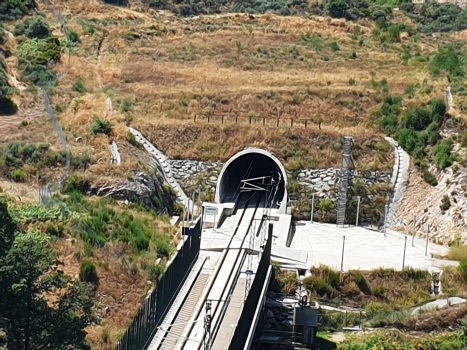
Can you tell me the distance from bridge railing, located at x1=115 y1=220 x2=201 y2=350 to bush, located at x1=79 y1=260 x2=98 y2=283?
2.47m

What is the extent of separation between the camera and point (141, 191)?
1244 inches

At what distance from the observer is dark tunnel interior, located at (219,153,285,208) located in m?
35.6

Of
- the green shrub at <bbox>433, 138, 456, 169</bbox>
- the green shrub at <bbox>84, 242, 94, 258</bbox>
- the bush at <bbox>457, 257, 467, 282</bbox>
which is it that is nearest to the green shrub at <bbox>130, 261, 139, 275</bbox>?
the green shrub at <bbox>84, 242, 94, 258</bbox>

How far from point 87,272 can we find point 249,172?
605 inches

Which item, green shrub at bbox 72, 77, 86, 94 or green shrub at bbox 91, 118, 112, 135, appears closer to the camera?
green shrub at bbox 91, 118, 112, 135

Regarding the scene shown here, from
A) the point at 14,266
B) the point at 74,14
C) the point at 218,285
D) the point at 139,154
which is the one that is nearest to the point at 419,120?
the point at 139,154

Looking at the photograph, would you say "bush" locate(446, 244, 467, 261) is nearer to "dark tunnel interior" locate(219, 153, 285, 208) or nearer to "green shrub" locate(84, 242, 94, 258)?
"dark tunnel interior" locate(219, 153, 285, 208)

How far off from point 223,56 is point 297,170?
1555 cm

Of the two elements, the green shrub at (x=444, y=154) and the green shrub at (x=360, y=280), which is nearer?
the green shrub at (x=360, y=280)

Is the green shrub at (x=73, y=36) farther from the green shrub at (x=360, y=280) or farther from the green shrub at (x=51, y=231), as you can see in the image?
the green shrub at (x=360, y=280)

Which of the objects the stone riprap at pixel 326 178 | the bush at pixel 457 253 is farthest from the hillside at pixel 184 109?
the bush at pixel 457 253

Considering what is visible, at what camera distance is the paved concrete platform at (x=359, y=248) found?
2912 centimetres

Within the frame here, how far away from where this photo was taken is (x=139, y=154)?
3516cm

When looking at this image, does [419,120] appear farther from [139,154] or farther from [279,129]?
[139,154]
